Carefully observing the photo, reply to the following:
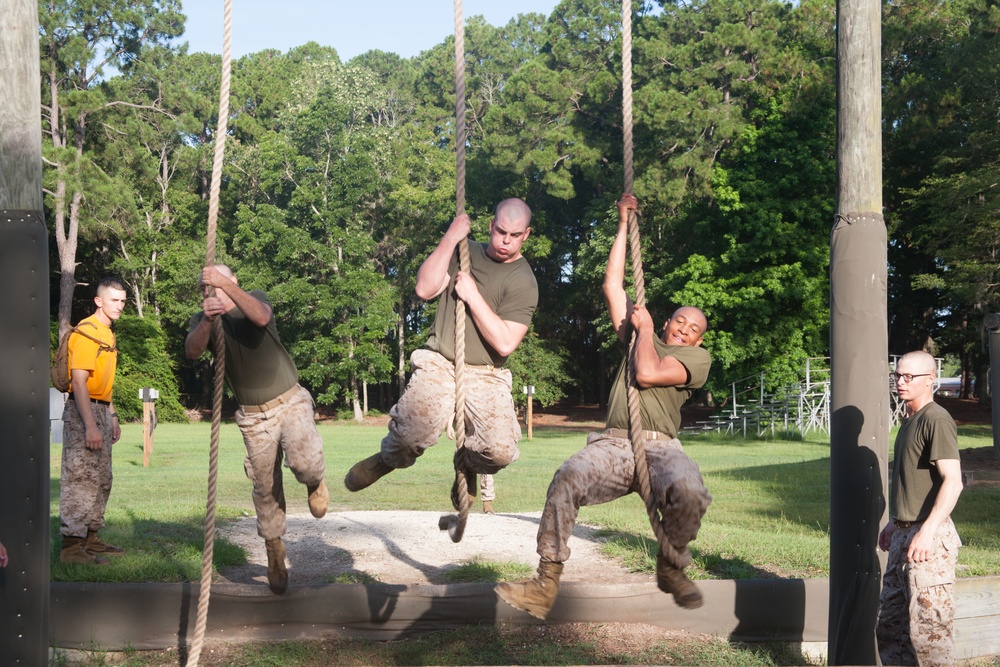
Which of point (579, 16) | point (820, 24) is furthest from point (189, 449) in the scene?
point (579, 16)

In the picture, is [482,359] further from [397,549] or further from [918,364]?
[397,549]

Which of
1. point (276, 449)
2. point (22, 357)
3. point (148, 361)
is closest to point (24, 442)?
point (22, 357)

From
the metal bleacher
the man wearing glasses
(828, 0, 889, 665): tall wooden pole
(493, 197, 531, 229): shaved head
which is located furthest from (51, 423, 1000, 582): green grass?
the metal bleacher

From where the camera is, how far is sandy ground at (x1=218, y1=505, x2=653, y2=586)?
838 cm

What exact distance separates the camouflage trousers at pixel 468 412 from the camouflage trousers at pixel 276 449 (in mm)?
1162

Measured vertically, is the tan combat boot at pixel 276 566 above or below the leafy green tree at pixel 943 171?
below

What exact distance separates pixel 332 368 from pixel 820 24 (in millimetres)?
23746

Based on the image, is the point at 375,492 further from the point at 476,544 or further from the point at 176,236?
the point at 176,236

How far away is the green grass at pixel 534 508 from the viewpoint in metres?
8.38

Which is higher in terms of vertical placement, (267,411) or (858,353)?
(858,353)

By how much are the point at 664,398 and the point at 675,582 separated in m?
0.96

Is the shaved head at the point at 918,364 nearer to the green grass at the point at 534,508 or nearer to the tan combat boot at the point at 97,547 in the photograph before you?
the green grass at the point at 534,508

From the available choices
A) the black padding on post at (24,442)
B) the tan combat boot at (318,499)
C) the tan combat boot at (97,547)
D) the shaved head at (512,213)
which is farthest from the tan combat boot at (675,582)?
the tan combat boot at (97,547)

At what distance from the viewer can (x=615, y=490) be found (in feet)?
17.7
